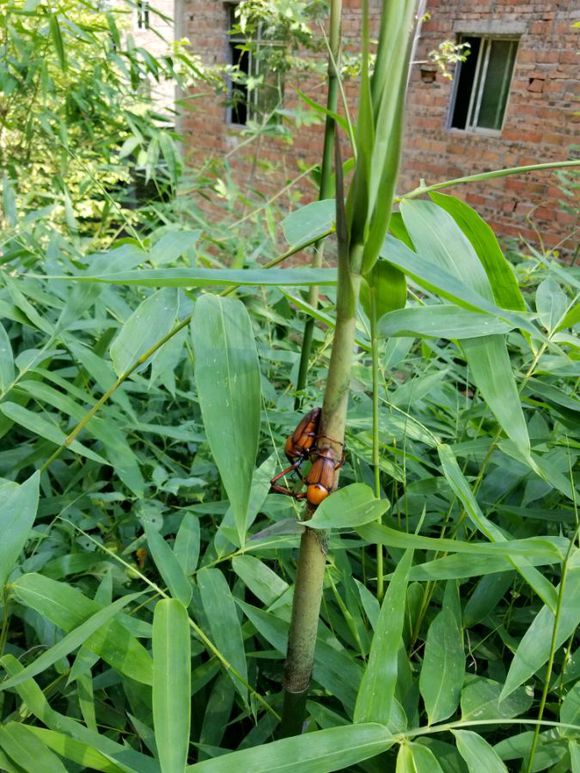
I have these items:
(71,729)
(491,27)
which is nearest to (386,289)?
(71,729)

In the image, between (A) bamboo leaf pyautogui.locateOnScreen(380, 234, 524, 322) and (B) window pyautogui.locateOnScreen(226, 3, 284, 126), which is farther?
(B) window pyautogui.locateOnScreen(226, 3, 284, 126)

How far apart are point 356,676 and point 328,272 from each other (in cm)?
30

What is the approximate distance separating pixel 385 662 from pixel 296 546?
Answer: 0.20 meters

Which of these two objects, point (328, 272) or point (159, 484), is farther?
point (159, 484)

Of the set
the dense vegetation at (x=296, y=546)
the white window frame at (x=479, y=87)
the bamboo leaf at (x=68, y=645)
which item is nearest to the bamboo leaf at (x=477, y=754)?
the dense vegetation at (x=296, y=546)

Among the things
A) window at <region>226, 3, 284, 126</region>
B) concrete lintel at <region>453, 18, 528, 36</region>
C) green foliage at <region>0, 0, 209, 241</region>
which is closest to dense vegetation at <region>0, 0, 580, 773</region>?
green foliage at <region>0, 0, 209, 241</region>

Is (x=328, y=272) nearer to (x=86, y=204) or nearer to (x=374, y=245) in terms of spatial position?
(x=374, y=245)

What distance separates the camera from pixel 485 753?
392 millimetres

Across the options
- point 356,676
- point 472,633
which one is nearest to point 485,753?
point 356,676

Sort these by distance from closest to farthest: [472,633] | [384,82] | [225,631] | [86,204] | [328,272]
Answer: [384,82] < [328,272] < [225,631] < [472,633] < [86,204]

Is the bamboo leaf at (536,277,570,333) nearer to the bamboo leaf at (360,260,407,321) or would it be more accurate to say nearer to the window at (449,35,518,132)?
the bamboo leaf at (360,260,407,321)

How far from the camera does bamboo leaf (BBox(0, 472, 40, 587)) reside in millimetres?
430

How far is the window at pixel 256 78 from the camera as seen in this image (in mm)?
2490

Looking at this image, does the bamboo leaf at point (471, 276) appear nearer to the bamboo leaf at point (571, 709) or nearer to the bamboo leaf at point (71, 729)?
the bamboo leaf at point (571, 709)
